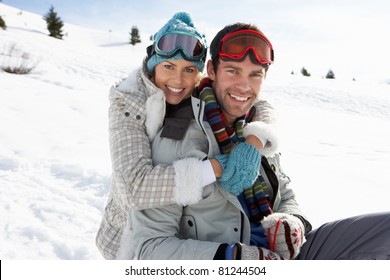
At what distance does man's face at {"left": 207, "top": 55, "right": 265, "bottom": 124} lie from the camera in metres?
2.05

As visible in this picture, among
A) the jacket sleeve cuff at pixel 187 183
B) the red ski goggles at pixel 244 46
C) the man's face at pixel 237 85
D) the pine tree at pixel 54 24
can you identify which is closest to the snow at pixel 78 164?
the jacket sleeve cuff at pixel 187 183

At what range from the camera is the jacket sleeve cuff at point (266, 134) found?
1.96 meters

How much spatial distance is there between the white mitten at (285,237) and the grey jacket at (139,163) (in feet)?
1.41

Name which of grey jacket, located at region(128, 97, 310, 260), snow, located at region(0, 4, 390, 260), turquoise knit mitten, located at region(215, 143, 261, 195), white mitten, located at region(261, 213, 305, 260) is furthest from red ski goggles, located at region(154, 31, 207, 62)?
snow, located at region(0, 4, 390, 260)

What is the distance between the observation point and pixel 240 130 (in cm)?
209

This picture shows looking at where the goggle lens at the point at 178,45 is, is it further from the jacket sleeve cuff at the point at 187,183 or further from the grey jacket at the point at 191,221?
the jacket sleeve cuff at the point at 187,183

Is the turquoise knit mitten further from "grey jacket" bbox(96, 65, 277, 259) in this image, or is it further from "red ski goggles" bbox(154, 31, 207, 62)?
"red ski goggles" bbox(154, 31, 207, 62)

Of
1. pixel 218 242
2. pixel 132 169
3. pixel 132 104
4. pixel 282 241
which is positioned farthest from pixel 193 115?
pixel 282 241

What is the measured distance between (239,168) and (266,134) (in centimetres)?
36

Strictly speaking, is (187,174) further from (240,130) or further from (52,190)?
(52,190)

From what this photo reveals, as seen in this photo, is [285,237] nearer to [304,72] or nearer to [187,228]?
[187,228]

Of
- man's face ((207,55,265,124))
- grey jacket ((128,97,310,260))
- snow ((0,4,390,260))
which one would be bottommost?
snow ((0,4,390,260))

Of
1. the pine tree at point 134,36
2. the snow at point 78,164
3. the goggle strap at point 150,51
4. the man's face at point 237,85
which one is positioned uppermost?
the pine tree at point 134,36

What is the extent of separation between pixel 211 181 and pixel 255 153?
0.95 feet
